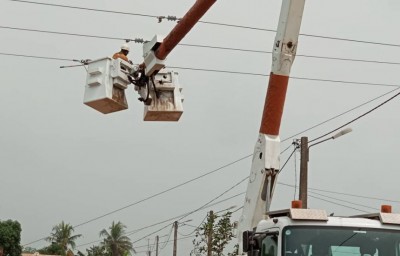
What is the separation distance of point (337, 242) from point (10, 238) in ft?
168

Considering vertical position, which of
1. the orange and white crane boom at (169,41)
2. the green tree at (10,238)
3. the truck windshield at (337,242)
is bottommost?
the truck windshield at (337,242)

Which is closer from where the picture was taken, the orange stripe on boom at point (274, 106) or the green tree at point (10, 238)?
the orange stripe on boom at point (274, 106)

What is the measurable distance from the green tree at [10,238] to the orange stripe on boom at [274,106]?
47.5m

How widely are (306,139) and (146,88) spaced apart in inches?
490

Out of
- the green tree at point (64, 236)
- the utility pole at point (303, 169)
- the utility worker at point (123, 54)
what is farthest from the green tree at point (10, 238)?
the utility worker at point (123, 54)

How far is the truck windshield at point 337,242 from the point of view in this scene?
24.1ft

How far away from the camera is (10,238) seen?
5509 centimetres

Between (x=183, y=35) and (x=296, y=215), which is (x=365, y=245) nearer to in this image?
(x=296, y=215)

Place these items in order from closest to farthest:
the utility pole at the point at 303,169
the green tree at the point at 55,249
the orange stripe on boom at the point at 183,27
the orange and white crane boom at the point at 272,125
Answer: the orange and white crane boom at the point at 272,125, the orange stripe on boom at the point at 183,27, the utility pole at the point at 303,169, the green tree at the point at 55,249

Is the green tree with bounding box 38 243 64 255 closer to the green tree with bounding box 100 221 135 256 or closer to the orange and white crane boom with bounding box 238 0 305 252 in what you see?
the green tree with bounding box 100 221 135 256

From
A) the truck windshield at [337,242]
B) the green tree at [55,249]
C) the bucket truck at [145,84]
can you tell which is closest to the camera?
the truck windshield at [337,242]

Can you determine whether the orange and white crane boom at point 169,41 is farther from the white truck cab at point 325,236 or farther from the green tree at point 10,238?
the green tree at point 10,238

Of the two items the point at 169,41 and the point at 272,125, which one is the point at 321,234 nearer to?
the point at 272,125

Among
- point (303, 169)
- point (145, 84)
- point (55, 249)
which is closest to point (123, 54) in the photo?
point (145, 84)
